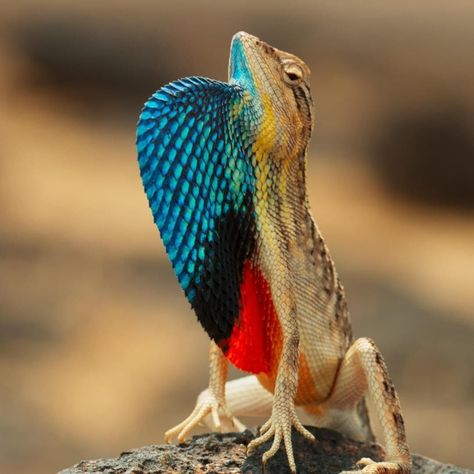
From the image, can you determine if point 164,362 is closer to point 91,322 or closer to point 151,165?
point 91,322

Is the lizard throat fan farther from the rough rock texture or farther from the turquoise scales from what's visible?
the rough rock texture

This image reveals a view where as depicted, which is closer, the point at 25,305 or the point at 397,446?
the point at 397,446

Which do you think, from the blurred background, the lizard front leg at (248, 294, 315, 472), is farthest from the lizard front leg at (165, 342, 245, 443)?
the blurred background

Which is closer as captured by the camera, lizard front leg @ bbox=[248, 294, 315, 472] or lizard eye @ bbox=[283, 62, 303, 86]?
lizard front leg @ bbox=[248, 294, 315, 472]

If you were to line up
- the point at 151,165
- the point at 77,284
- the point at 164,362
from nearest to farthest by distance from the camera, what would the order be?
1. the point at 151,165
2. the point at 164,362
3. the point at 77,284

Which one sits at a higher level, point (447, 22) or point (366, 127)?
point (447, 22)

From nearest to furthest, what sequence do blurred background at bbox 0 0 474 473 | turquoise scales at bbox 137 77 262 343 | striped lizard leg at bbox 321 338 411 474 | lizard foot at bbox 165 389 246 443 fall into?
turquoise scales at bbox 137 77 262 343 < striped lizard leg at bbox 321 338 411 474 < lizard foot at bbox 165 389 246 443 < blurred background at bbox 0 0 474 473

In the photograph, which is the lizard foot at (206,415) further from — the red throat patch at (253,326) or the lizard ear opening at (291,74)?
the lizard ear opening at (291,74)

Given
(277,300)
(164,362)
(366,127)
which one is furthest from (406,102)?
(277,300)
